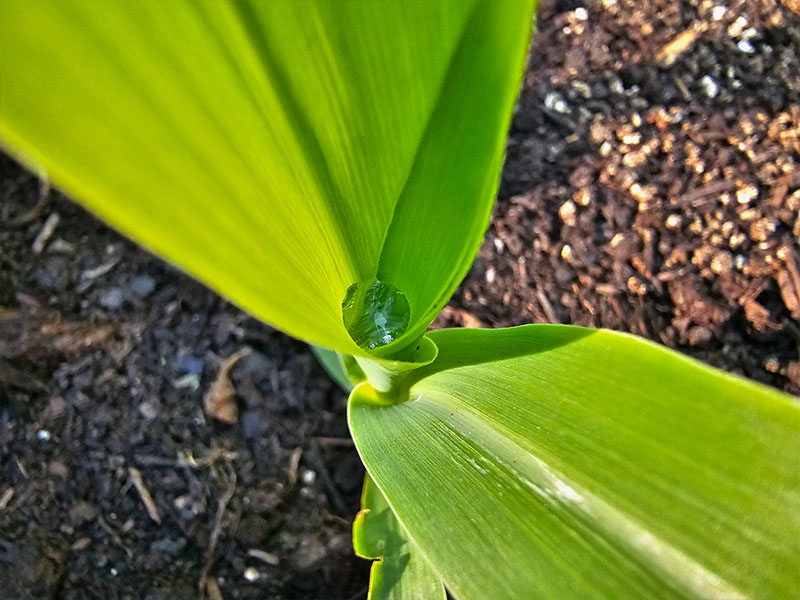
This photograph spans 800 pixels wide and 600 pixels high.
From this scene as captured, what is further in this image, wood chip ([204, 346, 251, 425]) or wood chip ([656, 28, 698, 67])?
wood chip ([656, 28, 698, 67])

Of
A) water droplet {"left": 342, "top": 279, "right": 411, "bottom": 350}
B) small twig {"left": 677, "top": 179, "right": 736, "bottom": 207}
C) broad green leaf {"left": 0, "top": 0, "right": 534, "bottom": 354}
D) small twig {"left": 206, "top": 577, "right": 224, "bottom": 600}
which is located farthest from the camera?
small twig {"left": 677, "top": 179, "right": 736, "bottom": 207}

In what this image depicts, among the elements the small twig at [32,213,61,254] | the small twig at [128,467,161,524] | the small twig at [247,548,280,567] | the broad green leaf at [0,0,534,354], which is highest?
the broad green leaf at [0,0,534,354]

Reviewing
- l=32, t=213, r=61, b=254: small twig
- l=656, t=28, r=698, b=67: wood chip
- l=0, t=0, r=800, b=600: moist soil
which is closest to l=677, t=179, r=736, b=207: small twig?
l=0, t=0, r=800, b=600: moist soil

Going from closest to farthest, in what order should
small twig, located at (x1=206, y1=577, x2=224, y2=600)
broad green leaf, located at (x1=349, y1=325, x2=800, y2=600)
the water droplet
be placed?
broad green leaf, located at (x1=349, y1=325, x2=800, y2=600), the water droplet, small twig, located at (x1=206, y1=577, x2=224, y2=600)

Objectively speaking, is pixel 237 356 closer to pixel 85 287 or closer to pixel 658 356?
pixel 85 287

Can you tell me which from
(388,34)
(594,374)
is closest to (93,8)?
(388,34)

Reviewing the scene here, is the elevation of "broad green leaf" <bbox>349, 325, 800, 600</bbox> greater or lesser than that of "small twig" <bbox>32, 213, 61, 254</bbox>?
lesser

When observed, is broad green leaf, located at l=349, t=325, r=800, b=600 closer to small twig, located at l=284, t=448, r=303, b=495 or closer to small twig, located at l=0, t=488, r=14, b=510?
small twig, located at l=284, t=448, r=303, b=495
